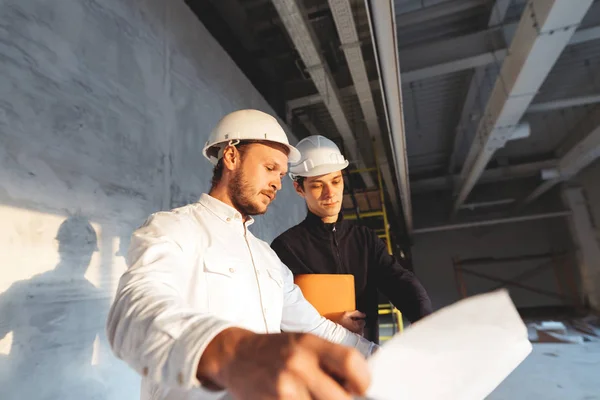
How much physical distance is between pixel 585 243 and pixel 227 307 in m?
8.74

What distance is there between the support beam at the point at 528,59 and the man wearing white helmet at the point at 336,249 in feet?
5.83

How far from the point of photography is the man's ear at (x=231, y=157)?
1189 millimetres

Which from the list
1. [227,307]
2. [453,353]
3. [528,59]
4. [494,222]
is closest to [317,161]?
[227,307]

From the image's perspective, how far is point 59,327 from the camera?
1036 mm

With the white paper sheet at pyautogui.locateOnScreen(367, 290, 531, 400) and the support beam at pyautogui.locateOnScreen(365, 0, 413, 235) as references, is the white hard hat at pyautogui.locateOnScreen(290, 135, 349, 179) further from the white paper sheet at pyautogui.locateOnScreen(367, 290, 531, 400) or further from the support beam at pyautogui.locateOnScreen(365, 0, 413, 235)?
the white paper sheet at pyautogui.locateOnScreen(367, 290, 531, 400)

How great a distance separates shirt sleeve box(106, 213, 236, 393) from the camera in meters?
0.43

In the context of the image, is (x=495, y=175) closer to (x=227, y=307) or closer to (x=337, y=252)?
(x=337, y=252)

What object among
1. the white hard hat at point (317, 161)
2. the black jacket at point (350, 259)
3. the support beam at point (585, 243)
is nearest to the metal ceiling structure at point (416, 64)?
the white hard hat at point (317, 161)

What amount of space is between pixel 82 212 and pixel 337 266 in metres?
1.10

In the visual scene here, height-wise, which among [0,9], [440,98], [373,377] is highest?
[440,98]

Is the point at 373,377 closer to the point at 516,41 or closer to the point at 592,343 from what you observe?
the point at 516,41

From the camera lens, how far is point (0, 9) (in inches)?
38.7

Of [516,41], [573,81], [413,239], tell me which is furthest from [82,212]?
[413,239]

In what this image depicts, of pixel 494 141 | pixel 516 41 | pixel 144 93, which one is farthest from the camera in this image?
pixel 494 141
